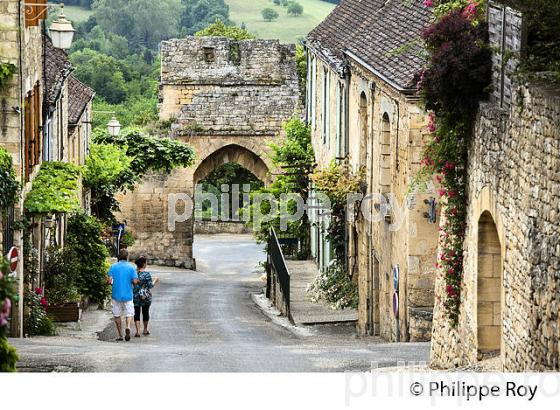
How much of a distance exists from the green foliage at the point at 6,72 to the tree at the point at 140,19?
1746 inches

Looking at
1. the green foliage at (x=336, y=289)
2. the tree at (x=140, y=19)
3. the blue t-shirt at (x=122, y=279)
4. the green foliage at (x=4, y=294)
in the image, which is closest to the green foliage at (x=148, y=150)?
the green foliage at (x=336, y=289)

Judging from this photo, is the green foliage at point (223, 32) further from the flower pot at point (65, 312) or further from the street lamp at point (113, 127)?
the flower pot at point (65, 312)

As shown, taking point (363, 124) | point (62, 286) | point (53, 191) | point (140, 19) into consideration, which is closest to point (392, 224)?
point (363, 124)

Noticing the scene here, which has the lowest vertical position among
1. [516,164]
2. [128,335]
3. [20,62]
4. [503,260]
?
[128,335]

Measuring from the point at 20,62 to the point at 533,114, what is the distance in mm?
8867

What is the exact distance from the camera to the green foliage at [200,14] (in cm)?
6059

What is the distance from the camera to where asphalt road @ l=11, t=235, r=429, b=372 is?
1353 cm

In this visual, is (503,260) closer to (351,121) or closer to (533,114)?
(533,114)

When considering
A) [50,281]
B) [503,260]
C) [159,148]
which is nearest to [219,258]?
[159,148]

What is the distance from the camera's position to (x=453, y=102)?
43.2 ft

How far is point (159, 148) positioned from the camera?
33531 millimetres

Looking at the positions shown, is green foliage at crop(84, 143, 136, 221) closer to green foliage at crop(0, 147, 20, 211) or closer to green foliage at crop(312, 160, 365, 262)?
green foliage at crop(312, 160, 365, 262)

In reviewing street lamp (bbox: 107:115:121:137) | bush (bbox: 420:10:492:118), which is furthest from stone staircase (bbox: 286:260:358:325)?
bush (bbox: 420:10:492:118)

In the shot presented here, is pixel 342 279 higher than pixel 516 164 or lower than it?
lower
